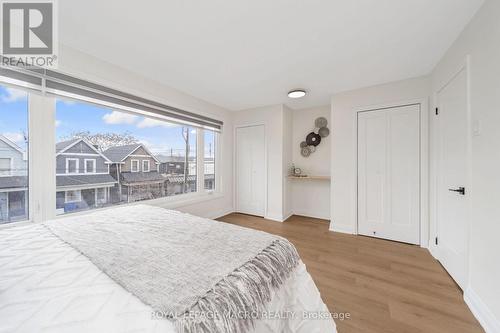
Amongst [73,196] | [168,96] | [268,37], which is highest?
[268,37]

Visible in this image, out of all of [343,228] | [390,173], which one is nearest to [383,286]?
[343,228]

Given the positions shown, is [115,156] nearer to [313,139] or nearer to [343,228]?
[313,139]

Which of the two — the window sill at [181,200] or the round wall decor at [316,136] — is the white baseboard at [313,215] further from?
the window sill at [181,200]

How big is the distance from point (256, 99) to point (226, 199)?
86.8 inches

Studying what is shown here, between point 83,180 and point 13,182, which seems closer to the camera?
point 13,182

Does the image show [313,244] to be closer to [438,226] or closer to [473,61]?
[438,226]

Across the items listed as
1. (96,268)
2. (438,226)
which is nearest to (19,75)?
(96,268)

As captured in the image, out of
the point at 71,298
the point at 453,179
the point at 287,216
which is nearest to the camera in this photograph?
the point at 71,298

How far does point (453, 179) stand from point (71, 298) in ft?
10.0

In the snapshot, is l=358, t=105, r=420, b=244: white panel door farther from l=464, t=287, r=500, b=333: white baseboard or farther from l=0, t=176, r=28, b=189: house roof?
l=0, t=176, r=28, b=189: house roof

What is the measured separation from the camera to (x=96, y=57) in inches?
85.7

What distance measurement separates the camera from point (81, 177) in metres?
2.22

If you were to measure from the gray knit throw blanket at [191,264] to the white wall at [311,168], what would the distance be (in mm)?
3054

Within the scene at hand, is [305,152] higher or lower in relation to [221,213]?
higher
